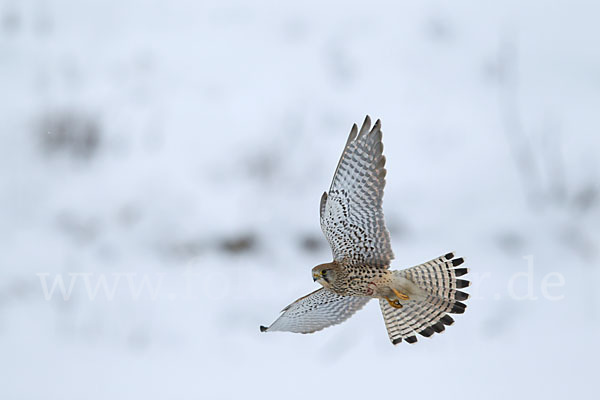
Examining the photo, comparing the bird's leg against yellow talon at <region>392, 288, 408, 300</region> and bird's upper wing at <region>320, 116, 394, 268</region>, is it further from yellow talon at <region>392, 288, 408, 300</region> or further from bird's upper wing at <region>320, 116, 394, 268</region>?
bird's upper wing at <region>320, 116, 394, 268</region>

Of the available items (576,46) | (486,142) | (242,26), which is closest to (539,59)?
(576,46)

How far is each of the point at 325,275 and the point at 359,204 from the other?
31cm

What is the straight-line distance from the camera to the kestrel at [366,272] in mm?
3055

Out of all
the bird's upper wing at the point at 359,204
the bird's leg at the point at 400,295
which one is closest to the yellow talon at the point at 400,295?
the bird's leg at the point at 400,295

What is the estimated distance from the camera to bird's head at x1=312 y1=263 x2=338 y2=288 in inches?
125

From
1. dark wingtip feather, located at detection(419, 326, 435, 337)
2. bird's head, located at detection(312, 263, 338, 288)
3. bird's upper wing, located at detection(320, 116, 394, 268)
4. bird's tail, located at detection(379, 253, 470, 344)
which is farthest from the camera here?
dark wingtip feather, located at detection(419, 326, 435, 337)

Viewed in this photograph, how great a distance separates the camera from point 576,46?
530cm

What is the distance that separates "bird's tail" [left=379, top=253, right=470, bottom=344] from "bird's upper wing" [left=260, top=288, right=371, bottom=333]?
0.15 meters

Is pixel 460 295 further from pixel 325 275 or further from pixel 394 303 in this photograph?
pixel 325 275

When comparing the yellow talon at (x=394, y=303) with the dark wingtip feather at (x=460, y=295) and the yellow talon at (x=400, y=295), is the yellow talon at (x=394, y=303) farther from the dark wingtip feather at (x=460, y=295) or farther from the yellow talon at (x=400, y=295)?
the dark wingtip feather at (x=460, y=295)

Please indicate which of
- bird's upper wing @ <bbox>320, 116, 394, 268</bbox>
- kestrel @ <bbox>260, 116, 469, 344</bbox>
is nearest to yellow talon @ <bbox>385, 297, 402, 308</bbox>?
kestrel @ <bbox>260, 116, 469, 344</bbox>

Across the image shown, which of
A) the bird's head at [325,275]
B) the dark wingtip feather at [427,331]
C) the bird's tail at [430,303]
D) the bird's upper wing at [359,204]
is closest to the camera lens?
the bird's upper wing at [359,204]

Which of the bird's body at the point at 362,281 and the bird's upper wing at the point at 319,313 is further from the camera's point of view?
the bird's upper wing at the point at 319,313

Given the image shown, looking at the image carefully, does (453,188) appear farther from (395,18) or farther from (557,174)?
(395,18)
